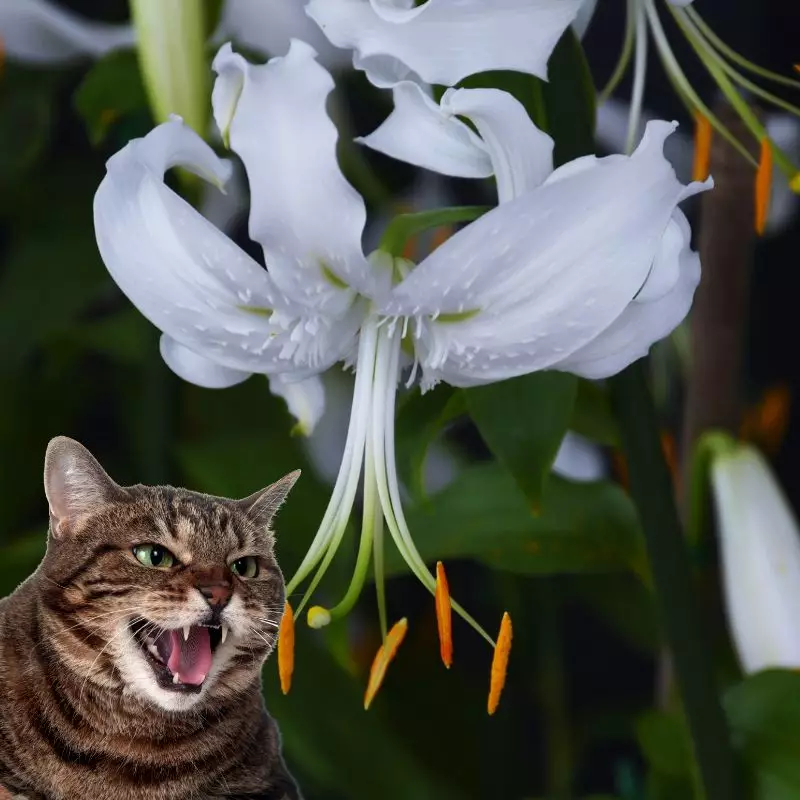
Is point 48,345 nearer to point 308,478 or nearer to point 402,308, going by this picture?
point 308,478

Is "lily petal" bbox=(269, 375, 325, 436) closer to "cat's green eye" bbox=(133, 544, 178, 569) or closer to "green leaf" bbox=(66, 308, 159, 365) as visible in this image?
"cat's green eye" bbox=(133, 544, 178, 569)

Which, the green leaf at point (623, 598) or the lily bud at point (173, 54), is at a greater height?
the lily bud at point (173, 54)

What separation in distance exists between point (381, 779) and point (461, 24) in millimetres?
294

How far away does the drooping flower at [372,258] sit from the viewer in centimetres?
21

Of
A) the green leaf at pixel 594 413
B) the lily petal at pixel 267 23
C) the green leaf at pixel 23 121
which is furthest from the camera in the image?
the green leaf at pixel 23 121

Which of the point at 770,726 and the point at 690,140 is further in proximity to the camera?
the point at 690,140

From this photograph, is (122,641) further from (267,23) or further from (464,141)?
(267,23)

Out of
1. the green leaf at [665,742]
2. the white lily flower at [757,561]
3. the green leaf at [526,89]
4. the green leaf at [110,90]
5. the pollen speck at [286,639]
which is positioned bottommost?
the green leaf at [665,742]

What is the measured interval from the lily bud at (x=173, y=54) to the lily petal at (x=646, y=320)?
4.3 inches

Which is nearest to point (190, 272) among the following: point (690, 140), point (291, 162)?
point (291, 162)

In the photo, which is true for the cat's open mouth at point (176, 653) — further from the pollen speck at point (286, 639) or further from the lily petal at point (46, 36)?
the lily petal at point (46, 36)

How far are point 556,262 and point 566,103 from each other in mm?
62

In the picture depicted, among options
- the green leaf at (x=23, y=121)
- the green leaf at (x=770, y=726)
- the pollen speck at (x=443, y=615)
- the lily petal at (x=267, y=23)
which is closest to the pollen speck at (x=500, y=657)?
the pollen speck at (x=443, y=615)

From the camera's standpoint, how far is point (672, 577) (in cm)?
30
